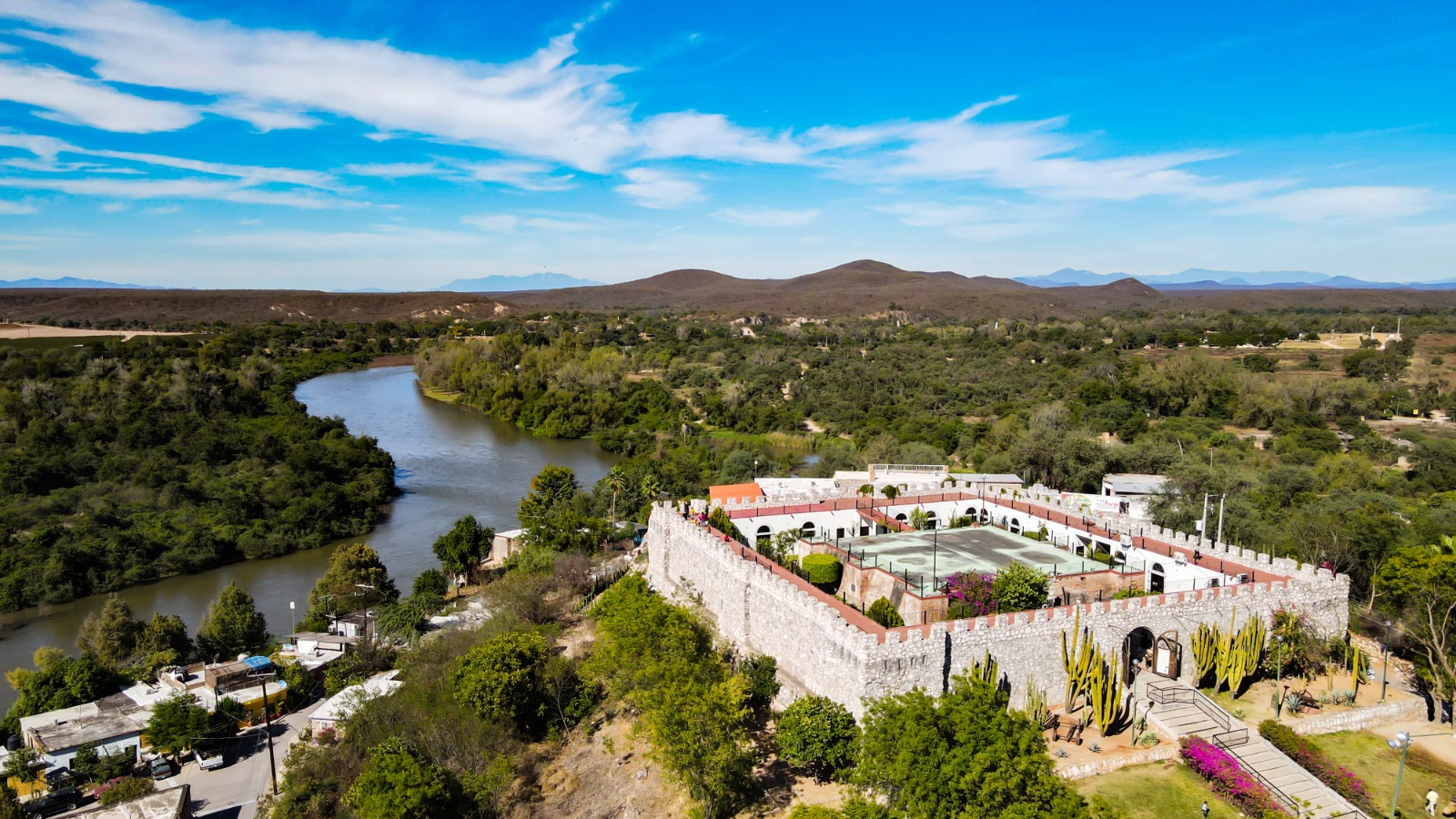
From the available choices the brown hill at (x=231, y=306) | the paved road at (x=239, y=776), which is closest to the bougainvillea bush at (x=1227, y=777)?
the paved road at (x=239, y=776)

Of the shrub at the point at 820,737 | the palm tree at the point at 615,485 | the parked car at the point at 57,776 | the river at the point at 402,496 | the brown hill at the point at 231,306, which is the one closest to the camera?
the shrub at the point at 820,737

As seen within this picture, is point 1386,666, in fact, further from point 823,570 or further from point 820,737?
point 820,737

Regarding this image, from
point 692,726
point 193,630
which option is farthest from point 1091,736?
point 193,630

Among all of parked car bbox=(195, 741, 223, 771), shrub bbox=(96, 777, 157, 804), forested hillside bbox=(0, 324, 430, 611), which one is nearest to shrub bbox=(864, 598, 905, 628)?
parked car bbox=(195, 741, 223, 771)

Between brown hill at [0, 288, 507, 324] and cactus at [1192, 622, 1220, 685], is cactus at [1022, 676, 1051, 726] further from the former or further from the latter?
brown hill at [0, 288, 507, 324]

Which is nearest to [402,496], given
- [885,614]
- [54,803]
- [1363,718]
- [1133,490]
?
[54,803]

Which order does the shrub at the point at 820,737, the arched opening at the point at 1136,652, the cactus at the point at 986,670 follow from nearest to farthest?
the shrub at the point at 820,737 → the cactus at the point at 986,670 → the arched opening at the point at 1136,652

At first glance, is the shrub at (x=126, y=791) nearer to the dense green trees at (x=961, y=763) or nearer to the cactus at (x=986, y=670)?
the dense green trees at (x=961, y=763)
